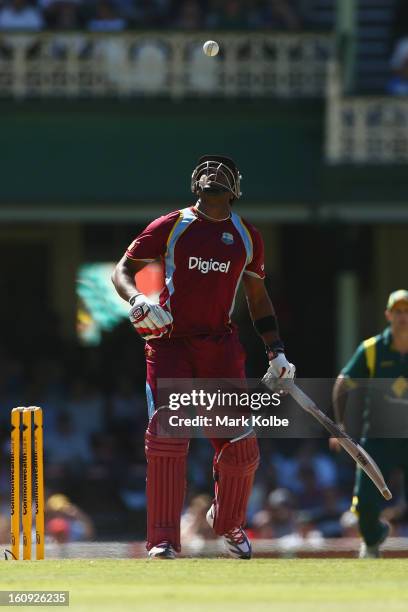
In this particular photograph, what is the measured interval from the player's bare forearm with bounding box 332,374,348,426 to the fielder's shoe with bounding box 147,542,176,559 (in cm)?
235

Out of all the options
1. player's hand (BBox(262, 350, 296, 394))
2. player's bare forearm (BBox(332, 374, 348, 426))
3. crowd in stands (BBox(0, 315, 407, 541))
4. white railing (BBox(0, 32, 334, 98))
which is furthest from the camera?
white railing (BBox(0, 32, 334, 98))

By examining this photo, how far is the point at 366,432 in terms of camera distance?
10.7 meters

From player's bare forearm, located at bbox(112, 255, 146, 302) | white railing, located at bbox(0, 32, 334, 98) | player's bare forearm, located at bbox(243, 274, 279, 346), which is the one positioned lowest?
player's bare forearm, located at bbox(243, 274, 279, 346)

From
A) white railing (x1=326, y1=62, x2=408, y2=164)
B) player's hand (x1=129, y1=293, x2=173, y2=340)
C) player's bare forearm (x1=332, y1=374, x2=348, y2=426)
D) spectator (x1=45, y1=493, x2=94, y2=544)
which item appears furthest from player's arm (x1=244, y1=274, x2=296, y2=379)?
white railing (x1=326, y1=62, x2=408, y2=164)

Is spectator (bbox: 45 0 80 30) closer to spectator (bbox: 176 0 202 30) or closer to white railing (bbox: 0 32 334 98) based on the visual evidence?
white railing (bbox: 0 32 334 98)

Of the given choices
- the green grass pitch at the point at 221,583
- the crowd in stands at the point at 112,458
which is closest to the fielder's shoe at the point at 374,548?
the green grass pitch at the point at 221,583

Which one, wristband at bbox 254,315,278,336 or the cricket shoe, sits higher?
wristband at bbox 254,315,278,336

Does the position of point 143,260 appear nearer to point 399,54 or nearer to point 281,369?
point 281,369

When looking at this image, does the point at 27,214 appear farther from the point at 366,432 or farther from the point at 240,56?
the point at 366,432

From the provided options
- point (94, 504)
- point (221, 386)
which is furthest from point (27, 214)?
point (221, 386)

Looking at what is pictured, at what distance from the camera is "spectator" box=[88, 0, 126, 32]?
18375 millimetres

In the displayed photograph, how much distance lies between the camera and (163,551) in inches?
338

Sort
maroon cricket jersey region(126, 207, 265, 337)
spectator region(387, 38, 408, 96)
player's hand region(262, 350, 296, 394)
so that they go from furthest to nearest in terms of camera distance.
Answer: spectator region(387, 38, 408, 96) < player's hand region(262, 350, 296, 394) < maroon cricket jersey region(126, 207, 265, 337)

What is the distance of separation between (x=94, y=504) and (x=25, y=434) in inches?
320
